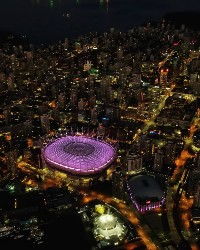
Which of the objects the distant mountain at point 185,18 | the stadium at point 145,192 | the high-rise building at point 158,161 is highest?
the distant mountain at point 185,18

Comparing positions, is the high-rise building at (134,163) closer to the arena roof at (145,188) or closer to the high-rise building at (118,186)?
the arena roof at (145,188)

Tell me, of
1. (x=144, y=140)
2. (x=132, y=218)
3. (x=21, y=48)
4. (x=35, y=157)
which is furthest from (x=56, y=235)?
(x=21, y=48)

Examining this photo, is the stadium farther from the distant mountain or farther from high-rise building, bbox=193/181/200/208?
the distant mountain

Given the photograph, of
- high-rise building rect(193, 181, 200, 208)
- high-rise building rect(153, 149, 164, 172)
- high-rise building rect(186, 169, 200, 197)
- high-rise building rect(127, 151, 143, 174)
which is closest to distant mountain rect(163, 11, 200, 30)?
high-rise building rect(153, 149, 164, 172)

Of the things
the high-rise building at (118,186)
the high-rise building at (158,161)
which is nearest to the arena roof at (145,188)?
the high-rise building at (118,186)

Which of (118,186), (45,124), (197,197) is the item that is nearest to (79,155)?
(118,186)

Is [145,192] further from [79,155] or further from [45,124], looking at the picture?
[45,124]

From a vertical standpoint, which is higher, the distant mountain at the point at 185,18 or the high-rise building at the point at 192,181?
the distant mountain at the point at 185,18
